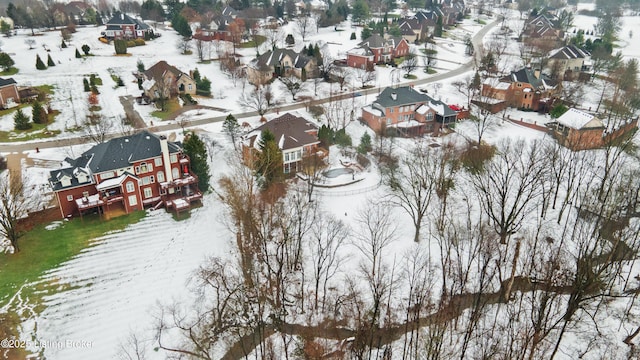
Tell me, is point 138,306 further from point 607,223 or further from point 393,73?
point 393,73

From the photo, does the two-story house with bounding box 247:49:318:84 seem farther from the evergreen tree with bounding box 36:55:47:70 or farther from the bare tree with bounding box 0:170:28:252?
the bare tree with bounding box 0:170:28:252

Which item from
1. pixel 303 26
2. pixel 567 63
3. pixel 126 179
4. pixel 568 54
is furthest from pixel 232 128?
pixel 567 63

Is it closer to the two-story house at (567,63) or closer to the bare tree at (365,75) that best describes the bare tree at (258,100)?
the bare tree at (365,75)

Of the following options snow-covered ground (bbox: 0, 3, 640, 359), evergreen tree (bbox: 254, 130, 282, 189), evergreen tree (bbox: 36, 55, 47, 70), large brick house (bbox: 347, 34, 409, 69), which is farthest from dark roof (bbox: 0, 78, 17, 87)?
large brick house (bbox: 347, 34, 409, 69)

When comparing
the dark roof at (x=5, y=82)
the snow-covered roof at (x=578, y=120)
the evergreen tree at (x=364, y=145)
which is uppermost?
the dark roof at (x=5, y=82)

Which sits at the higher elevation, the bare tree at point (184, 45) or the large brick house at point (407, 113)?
the bare tree at point (184, 45)

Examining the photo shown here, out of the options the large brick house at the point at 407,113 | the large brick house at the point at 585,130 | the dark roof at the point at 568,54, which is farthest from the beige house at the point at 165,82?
the dark roof at the point at 568,54

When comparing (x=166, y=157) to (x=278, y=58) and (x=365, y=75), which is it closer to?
(x=278, y=58)
